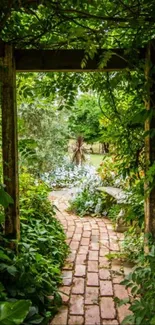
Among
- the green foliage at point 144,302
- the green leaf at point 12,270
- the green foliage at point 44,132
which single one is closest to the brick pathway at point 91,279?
the green foliage at point 144,302

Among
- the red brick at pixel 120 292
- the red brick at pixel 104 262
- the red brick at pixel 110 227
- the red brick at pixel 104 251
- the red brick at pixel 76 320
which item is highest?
the red brick at pixel 76 320

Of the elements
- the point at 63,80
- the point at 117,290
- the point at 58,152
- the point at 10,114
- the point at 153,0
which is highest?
the point at 153,0

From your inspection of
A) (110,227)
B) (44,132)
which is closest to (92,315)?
(110,227)

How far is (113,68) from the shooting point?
2.25m

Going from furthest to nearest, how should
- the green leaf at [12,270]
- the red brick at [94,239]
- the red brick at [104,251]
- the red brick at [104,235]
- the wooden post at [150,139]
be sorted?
the red brick at [104,235] < the red brick at [94,239] < the red brick at [104,251] < the wooden post at [150,139] < the green leaf at [12,270]

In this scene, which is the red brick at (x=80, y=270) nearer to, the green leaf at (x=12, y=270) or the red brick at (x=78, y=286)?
the red brick at (x=78, y=286)

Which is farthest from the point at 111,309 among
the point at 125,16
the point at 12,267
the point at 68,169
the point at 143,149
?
the point at 68,169

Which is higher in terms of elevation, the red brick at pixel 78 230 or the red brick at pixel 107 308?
the red brick at pixel 107 308

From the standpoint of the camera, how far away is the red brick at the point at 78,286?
2.61 m

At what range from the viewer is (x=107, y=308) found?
7.64ft

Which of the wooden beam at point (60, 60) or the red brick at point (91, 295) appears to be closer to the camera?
the wooden beam at point (60, 60)

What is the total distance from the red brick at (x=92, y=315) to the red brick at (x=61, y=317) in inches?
6.1

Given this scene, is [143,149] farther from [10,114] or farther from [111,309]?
[111,309]

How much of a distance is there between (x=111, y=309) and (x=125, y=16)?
2060 millimetres
